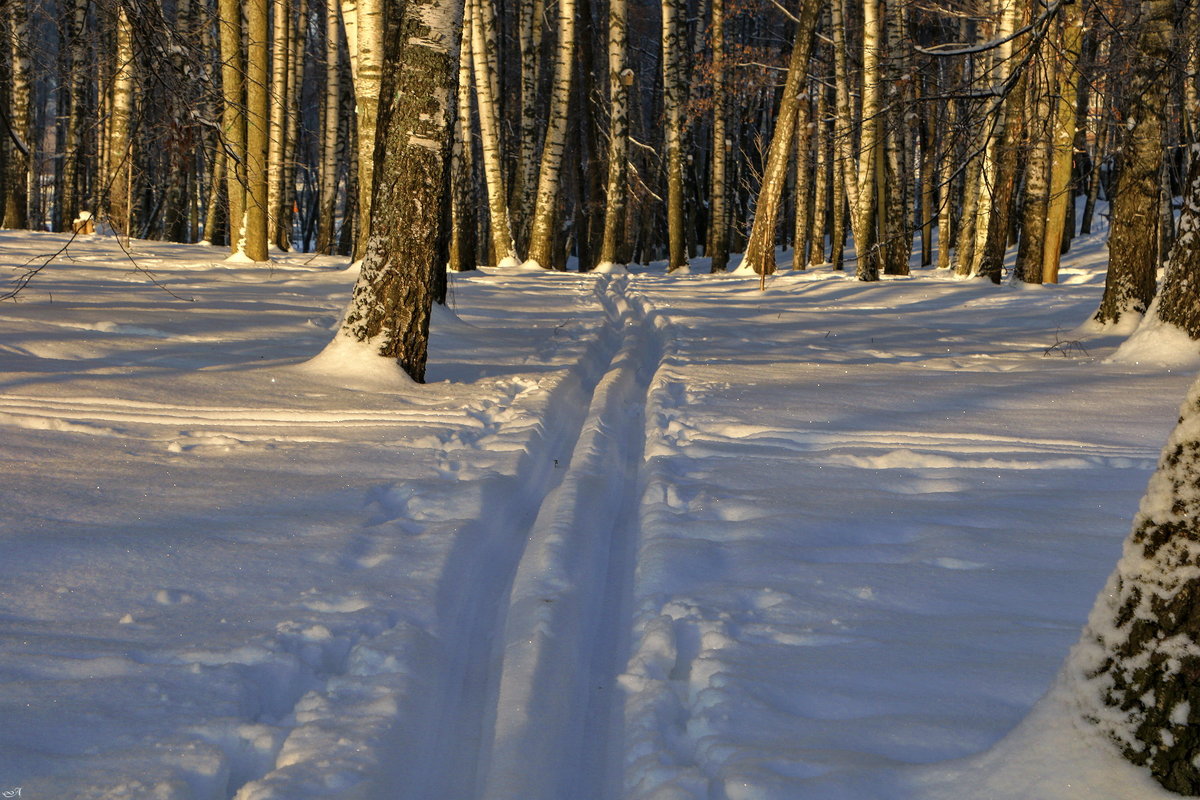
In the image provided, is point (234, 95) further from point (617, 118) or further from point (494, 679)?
point (494, 679)

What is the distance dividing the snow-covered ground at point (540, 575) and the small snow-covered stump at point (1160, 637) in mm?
74

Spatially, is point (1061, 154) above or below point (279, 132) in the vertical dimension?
below

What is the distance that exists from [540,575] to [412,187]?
3902 mm

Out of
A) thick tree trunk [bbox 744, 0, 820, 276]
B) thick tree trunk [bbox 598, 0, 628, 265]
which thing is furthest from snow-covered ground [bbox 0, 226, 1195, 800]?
thick tree trunk [bbox 598, 0, 628, 265]

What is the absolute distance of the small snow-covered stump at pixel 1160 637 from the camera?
6.07 ft

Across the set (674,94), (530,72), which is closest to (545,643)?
(674,94)

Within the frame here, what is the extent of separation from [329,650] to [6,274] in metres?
9.02

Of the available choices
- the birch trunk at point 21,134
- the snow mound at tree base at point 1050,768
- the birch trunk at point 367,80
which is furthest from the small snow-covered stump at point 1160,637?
the birch trunk at point 21,134

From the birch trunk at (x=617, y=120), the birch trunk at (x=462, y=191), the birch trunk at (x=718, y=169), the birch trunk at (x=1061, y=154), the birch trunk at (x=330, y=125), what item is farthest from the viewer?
the birch trunk at (x=718, y=169)

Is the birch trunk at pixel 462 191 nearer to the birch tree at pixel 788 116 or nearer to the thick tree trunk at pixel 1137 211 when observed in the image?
the birch tree at pixel 788 116

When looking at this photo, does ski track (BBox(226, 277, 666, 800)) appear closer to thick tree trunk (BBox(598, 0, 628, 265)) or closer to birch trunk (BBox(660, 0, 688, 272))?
thick tree trunk (BBox(598, 0, 628, 265))

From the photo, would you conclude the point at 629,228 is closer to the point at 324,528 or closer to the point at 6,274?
the point at 6,274

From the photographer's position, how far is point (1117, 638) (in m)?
2.00

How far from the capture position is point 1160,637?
190cm
